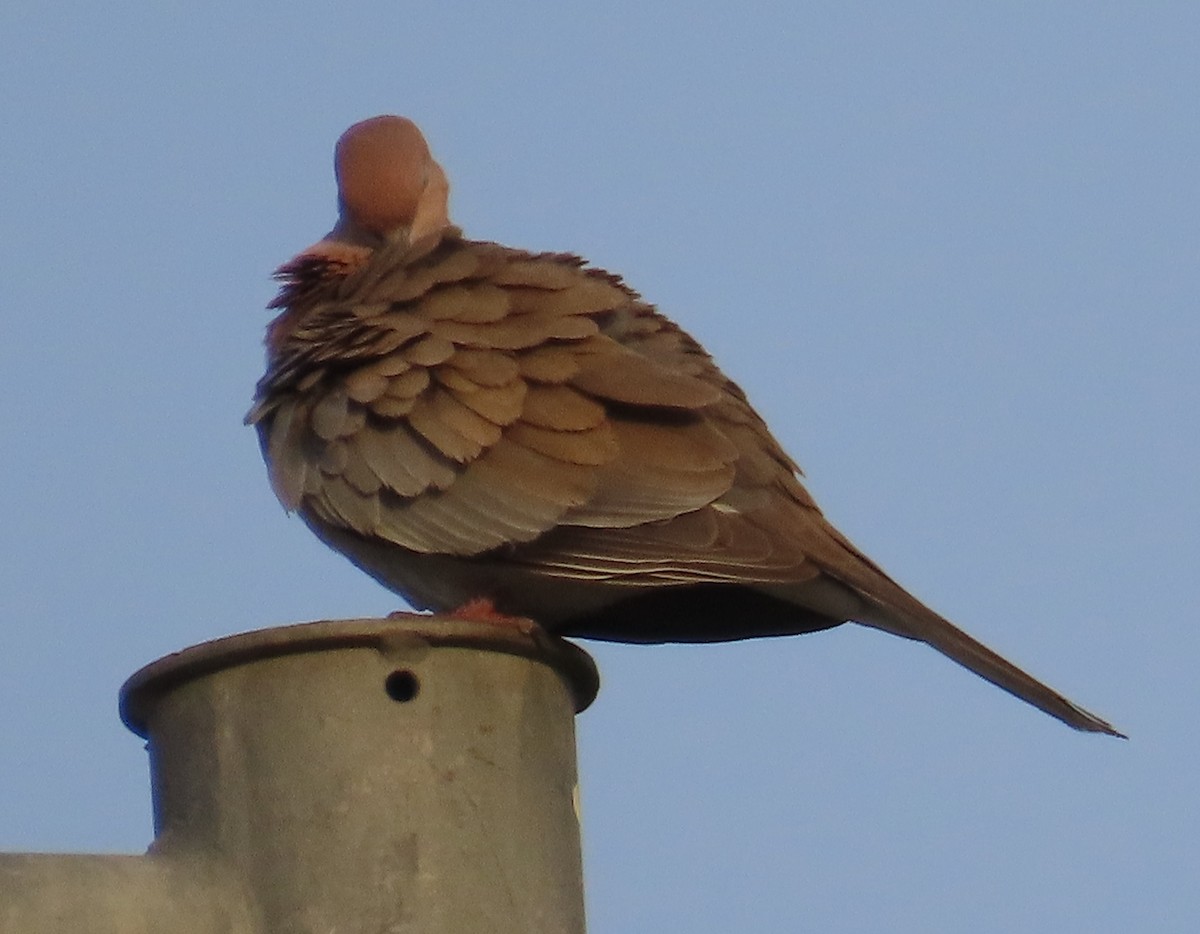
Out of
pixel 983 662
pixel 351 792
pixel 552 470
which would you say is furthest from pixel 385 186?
pixel 351 792

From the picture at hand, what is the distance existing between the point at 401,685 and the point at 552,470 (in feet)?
4.65

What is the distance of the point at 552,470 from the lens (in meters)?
4.38

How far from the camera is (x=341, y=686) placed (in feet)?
9.79

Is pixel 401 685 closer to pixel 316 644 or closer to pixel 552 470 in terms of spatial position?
pixel 316 644

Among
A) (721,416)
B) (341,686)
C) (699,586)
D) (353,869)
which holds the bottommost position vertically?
(353,869)

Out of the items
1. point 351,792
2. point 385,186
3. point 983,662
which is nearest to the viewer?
point 351,792

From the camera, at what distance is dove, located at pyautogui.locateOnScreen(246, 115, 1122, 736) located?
428cm

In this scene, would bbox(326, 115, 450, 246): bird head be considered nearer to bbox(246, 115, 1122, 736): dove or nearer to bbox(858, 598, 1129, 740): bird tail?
bbox(246, 115, 1122, 736): dove

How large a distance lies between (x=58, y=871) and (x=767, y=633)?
2135 millimetres

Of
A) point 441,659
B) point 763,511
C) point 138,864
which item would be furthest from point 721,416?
point 138,864

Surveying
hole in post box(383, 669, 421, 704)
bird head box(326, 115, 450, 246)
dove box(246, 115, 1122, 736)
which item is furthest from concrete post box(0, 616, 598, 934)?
bird head box(326, 115, 450, 246)

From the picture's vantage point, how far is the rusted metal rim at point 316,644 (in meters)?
2.99

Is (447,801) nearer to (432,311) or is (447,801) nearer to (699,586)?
(699,586)

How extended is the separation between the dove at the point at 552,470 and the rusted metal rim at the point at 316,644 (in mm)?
1105
